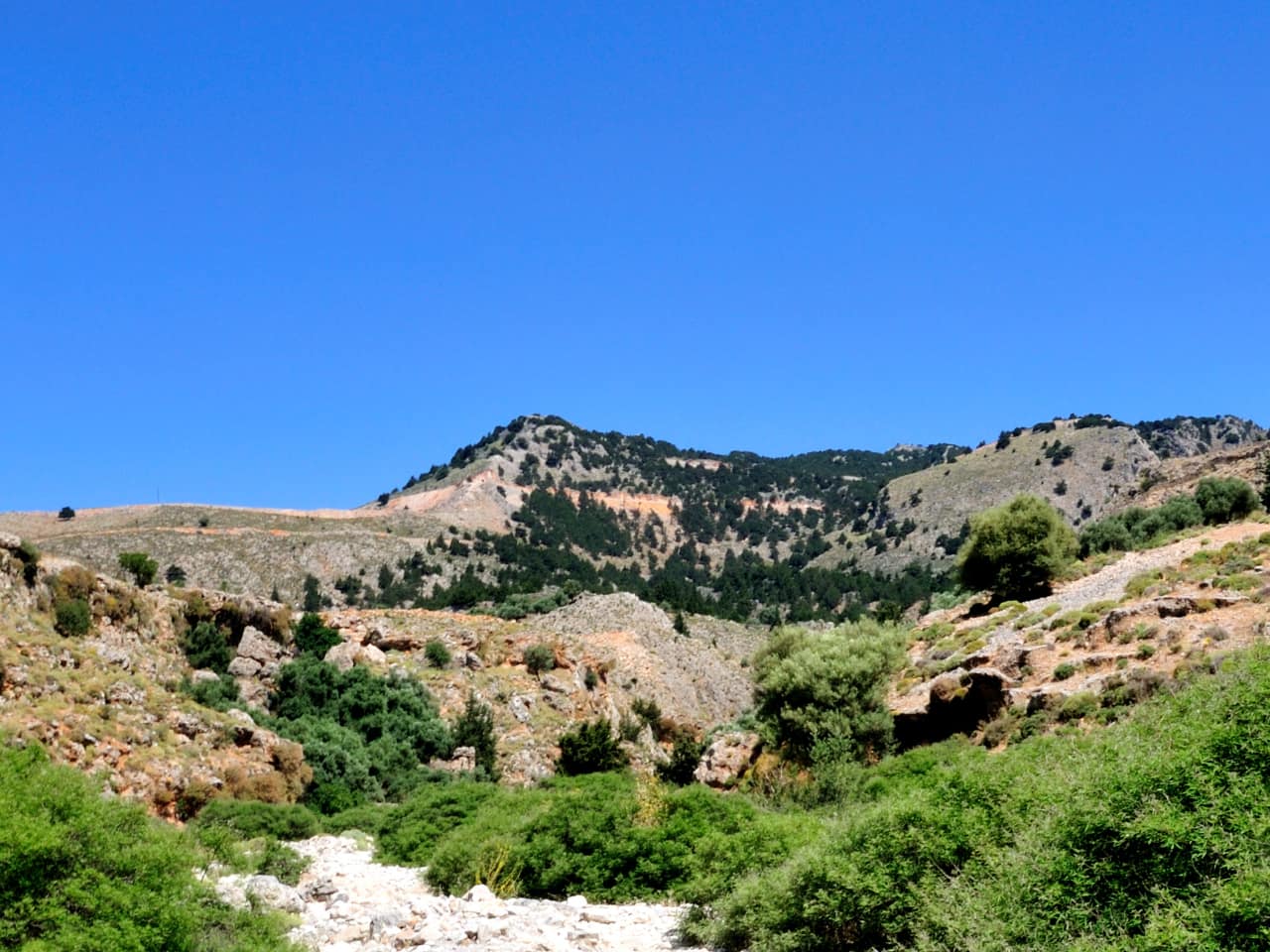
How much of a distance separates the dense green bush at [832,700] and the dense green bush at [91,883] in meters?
15.4

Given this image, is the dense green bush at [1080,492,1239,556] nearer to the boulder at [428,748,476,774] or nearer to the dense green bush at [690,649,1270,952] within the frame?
the boulder at [428,748,476,774]

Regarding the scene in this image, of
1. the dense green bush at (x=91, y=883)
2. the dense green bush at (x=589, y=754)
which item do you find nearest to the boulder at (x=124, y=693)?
the dense green bush at (x=589, y=754)

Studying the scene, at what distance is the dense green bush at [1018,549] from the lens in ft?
108

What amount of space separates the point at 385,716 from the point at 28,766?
23381 mm

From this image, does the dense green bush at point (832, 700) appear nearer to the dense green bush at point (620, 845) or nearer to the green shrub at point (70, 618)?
the dense green bush at point (620, 845)

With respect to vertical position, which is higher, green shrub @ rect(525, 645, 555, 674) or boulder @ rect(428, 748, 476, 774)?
green shrub @ rect(525, 645, 555, 674)

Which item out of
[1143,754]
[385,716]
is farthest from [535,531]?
[1143,754]

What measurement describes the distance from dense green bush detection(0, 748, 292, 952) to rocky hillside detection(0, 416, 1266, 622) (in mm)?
44188

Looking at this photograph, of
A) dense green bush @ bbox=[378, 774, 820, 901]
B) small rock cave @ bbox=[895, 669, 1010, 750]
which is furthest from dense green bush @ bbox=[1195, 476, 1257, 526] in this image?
dense green bush @ bbox=[378, 774, 820, 901]

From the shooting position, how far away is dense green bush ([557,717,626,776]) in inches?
1241

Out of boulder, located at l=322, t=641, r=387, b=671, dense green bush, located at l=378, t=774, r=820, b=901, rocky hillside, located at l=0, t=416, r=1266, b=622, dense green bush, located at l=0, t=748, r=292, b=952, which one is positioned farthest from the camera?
rocky hillside, located at l=0, t=416, r=1266, b=622

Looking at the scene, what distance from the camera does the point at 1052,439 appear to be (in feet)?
355

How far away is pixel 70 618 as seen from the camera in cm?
2823

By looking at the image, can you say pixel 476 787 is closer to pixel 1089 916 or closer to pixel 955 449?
pixel 1089 916
